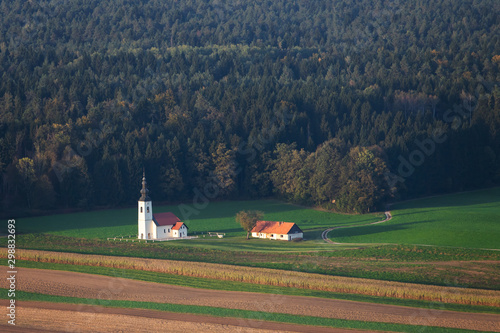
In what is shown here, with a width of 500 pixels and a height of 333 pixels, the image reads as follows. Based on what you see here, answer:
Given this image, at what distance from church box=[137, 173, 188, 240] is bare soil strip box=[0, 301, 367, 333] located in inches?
1144

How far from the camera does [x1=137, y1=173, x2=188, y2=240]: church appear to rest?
66625mm

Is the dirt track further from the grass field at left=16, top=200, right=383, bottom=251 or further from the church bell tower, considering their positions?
the church bell tower

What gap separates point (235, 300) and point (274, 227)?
28179mm

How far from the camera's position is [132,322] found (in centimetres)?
3503

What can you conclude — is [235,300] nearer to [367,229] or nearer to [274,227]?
[274,227]

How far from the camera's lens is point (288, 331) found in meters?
33.8

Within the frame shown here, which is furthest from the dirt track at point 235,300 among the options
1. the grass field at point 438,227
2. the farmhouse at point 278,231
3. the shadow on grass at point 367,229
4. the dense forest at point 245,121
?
the dense forest at point 245,121

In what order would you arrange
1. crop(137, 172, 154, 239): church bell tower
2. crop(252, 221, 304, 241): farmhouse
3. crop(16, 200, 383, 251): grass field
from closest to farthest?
1. crop(16, 200, 383, 251): grass field
2. crop(252, 221, 304, 241): farmhouse
3. crop(137, 172, 154, 239): church bell tower

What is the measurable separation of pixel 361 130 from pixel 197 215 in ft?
104

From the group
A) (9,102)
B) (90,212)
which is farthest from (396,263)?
(9,102)

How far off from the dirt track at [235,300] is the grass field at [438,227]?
81.1ft

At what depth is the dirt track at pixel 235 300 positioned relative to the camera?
35.6 m

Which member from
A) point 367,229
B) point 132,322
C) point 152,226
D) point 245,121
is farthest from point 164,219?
point 245,121

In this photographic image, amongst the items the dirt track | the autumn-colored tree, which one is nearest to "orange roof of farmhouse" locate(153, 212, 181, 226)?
the autumn-colored tree
